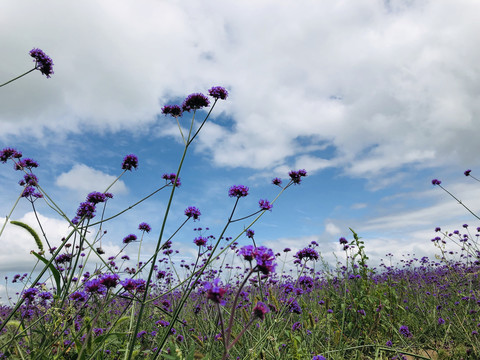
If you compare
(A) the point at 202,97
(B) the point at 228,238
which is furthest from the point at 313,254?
(B) the point at 228,238

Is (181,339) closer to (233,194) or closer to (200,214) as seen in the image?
(200,214)

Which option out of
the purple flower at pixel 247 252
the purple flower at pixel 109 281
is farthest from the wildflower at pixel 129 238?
the purple flower at pixel 247 252

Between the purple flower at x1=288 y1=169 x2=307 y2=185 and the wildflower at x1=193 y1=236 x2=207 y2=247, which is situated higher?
the purple flower at x1=288 y1=169 x2=307 y2=185

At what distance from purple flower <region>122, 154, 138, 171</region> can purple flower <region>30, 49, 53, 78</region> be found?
123 cm

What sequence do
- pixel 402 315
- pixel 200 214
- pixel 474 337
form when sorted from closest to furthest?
pixel 200 214, pixel 474 337, pixel 402 315

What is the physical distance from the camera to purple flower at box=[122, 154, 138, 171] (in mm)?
3738

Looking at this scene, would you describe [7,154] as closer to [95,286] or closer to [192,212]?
[192,212]

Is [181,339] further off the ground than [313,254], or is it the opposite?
[313,254]

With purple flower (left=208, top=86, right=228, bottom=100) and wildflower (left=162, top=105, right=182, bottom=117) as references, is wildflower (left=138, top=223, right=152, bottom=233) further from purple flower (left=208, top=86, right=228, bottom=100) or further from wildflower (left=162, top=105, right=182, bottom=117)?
purple flower (left=208, top=86, right=228, bottom=100)

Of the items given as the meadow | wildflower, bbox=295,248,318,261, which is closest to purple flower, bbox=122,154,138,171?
the meadow

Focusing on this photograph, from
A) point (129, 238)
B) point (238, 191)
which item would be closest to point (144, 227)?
point (129, 238)

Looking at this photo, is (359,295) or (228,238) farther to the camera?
(228,238)

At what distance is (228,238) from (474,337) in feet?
15.0

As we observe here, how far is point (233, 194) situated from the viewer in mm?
3205
